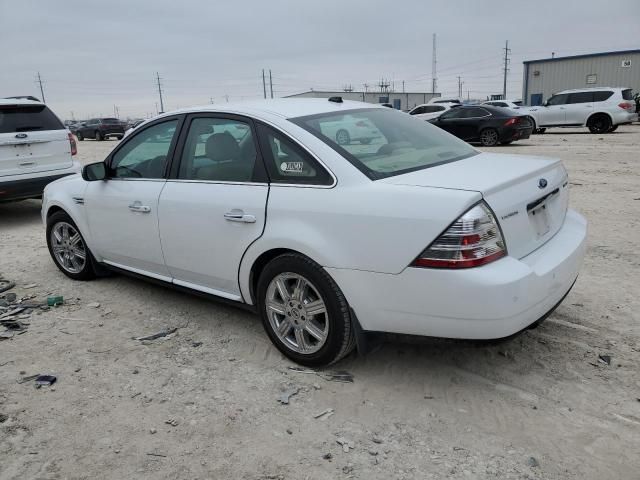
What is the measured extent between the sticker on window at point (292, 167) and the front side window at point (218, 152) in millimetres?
251

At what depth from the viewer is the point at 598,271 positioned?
15.9 feet

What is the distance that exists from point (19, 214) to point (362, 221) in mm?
8128

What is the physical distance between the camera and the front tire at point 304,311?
3.08m

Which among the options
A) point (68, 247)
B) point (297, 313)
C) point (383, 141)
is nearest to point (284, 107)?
point (383, 141)

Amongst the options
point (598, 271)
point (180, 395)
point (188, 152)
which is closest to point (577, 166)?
point (598, 271)

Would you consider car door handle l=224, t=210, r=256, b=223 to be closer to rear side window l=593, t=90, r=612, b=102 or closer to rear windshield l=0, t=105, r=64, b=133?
rear windshield l=0, t=105, r=64, b=133

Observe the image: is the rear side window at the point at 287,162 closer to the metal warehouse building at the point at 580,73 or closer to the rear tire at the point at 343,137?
the rear tire at the point at 343,137

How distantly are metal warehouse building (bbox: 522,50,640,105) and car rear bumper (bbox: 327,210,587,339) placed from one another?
119 feet

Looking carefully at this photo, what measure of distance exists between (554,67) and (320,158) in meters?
37.6

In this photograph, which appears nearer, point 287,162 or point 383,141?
point 287,162

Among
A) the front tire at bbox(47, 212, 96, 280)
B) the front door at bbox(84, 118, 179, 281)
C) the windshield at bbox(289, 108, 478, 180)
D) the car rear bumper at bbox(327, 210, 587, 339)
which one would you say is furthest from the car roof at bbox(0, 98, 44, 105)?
the car rear bumper at bbox(327, 210, 587, 339)

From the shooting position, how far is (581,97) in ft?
67.9

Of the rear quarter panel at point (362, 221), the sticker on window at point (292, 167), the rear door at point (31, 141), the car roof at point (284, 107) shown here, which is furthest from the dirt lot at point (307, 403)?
the rear door at point (31, 141)

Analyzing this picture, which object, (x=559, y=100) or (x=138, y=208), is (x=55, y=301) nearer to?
(x=138, y=208)
